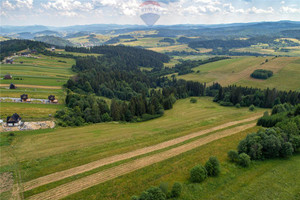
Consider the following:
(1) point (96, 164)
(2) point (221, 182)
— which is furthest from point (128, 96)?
(2) point (221, 182)

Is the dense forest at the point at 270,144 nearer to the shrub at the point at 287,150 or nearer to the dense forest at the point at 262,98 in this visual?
the shrub at the point at 287,150

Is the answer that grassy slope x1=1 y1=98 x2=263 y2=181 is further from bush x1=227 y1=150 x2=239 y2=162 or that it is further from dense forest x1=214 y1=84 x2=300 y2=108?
dense forest x1=214 y1=84 x2=300 y2=108

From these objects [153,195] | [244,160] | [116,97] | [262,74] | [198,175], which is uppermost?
[153,195]

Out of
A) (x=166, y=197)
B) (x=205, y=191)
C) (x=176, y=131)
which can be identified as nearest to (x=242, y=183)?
(x=205, y=191)

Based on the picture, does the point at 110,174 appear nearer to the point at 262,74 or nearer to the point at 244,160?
the point at 244,160

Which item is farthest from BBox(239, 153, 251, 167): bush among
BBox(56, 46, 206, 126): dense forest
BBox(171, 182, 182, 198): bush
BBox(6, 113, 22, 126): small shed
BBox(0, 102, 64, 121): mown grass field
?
BBox(6, 113, 22, 126): small shed

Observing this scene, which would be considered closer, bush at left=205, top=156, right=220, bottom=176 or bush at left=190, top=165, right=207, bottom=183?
bush at left=190, top=165, right=207, bottom=183
